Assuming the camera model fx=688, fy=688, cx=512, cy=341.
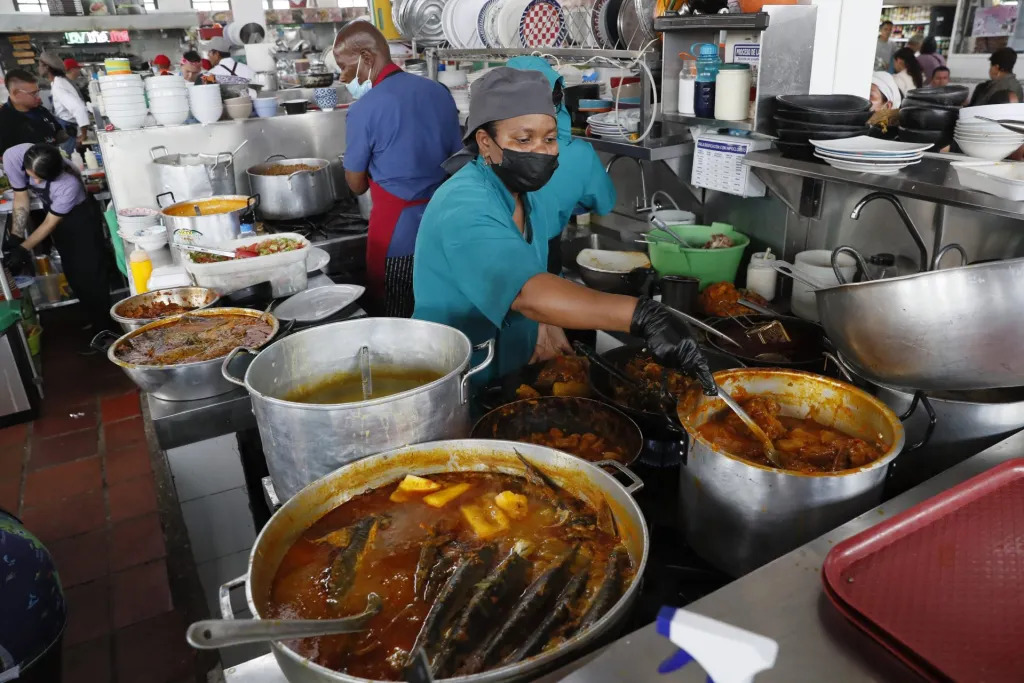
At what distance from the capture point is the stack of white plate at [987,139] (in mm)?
2104

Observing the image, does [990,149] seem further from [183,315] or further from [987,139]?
[183,315]

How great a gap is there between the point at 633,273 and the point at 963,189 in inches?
46.2

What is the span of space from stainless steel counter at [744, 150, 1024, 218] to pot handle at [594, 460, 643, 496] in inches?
49.9

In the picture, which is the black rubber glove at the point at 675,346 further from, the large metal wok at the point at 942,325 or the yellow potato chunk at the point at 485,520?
the yellow potato chunk at the point at 485,520

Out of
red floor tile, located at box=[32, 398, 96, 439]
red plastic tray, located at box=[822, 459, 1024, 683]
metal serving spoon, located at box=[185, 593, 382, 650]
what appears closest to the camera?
metal serving spoon, located at box=[185, 593, 382, 650]

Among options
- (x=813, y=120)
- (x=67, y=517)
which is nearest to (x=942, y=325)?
(x=813, y=120)

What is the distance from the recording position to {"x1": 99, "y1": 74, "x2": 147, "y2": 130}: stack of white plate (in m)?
4.01

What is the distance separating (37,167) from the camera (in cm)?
507

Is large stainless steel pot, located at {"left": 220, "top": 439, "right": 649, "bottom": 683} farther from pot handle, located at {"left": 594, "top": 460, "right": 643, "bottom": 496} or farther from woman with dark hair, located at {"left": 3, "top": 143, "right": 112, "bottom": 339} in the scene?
woman with dark hair, located at {"left": 3, "top": 143, "right": 112, "bottom": 339}

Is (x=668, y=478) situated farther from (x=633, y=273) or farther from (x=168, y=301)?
(x=168, y=301)

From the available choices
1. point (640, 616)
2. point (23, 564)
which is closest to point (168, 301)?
point (23, 564)

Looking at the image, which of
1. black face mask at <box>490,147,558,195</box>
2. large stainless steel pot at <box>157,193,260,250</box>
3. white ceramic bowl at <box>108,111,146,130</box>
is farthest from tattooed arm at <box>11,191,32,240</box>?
black face mask at <box>490,147,558,195</box>

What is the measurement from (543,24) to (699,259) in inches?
68.3

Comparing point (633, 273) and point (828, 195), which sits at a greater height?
point (828, 195)
